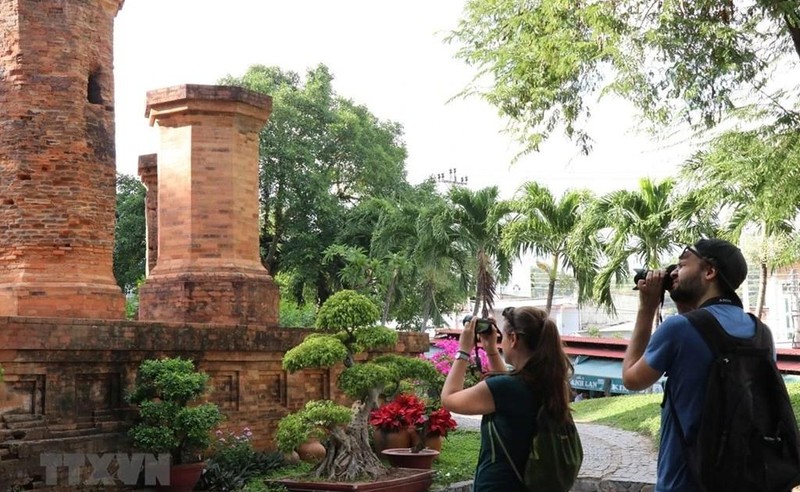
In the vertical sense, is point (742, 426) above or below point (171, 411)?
above

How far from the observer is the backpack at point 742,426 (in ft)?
11.0

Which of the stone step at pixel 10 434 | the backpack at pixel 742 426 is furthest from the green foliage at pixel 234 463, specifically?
the backpack at pixel 742 426

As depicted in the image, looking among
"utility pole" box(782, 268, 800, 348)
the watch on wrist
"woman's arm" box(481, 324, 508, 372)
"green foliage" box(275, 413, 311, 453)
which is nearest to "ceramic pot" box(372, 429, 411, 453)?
"green foliage" box(275, 413, 311, 453)

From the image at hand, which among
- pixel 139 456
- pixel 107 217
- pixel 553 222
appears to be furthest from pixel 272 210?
pixel 139 456

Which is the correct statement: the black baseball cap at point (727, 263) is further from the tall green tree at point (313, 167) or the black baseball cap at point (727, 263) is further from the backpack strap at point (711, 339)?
the tall green tree at point (313, 167)

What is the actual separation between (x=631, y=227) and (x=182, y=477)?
15570mm

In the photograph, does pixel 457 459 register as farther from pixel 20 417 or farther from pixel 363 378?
pixel 20 417

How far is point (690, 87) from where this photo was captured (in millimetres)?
10695

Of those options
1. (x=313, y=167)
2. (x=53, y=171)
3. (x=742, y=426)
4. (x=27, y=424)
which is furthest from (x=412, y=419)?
(x=313, y=167)

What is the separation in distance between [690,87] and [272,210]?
77.9 ft

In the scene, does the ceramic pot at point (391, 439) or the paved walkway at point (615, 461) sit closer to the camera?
the paved walkway at point (615, 461)

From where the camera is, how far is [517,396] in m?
3.80

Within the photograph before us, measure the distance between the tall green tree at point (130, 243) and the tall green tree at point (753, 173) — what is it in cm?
2293

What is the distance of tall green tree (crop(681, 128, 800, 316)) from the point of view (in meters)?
10.3
